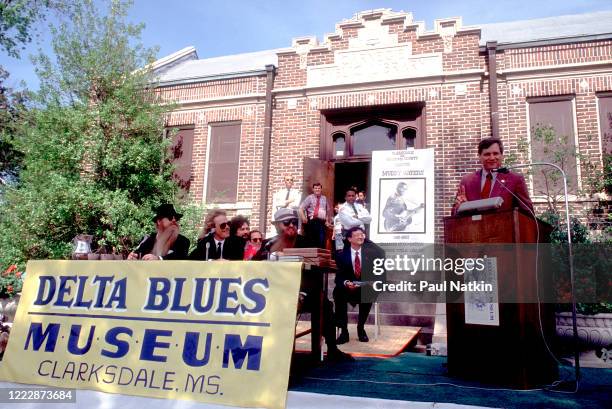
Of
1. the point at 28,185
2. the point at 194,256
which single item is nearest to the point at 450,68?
the point at 194,256

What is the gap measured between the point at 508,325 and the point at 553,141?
6779 millimetres

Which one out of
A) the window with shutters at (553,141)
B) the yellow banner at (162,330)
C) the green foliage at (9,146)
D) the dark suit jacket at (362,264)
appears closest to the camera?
the yellow banner at (162,330)

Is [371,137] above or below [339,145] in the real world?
→ above

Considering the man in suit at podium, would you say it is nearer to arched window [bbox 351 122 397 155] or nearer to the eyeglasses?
the eyeglasses

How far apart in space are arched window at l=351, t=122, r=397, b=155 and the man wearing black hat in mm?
6233

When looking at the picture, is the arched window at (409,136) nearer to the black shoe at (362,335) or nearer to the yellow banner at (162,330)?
the black shoe at (362,335)

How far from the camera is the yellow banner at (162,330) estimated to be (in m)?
3.32

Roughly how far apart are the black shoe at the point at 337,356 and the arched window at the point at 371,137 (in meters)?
6.73

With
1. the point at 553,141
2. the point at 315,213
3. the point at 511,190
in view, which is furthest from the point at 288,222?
the point at 553,141

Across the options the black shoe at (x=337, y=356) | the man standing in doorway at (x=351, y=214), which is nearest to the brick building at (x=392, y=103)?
the man standing in doorway at (x=351, y=214)

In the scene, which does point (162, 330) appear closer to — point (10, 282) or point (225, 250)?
point (225, 250)

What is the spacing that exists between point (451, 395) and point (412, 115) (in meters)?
8.25

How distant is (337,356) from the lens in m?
5.05

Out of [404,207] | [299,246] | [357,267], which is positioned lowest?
[357,267]
